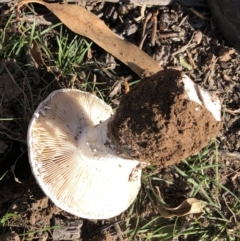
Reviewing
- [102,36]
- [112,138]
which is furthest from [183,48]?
[112,138]

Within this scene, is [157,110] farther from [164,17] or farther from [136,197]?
[164,17]

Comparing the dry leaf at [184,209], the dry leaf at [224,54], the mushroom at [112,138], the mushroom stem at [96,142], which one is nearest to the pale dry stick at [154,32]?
the dry leaf at [224,54]

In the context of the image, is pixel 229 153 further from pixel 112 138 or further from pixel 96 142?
pixel 112 138

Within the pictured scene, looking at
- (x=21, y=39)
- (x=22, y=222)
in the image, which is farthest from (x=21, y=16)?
(x=22, y=222)

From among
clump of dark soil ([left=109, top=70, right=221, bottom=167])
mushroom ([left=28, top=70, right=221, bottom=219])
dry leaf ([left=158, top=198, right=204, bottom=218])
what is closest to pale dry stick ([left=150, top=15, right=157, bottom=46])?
mushroom ([left=28, top=70, right=221, bottom=219])

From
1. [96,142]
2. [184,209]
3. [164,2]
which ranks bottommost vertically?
[184,209]
